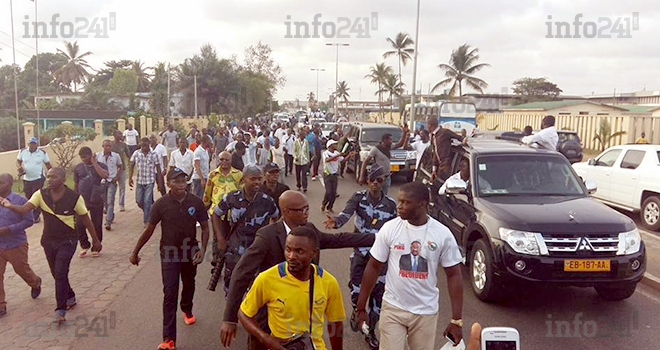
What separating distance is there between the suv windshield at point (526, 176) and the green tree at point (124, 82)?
2364 inches

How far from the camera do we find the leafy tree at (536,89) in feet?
221

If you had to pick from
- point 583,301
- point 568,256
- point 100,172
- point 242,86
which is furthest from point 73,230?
point 242,86

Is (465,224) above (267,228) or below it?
below

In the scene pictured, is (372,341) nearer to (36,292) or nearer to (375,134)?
(36,292)

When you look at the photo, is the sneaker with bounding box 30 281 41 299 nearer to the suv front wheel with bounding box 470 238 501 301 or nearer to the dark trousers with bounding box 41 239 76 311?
the dark trousers with bounding box 41 239 76 311

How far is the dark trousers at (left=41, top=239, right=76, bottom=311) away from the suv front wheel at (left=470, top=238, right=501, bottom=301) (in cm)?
440

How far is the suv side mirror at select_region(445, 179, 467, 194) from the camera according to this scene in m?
6.68

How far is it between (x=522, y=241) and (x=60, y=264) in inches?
185

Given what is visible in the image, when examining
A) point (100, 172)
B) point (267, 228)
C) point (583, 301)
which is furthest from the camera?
point (100, 172)

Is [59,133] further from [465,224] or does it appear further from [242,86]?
[242,86]

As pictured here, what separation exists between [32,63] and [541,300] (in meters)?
76.7

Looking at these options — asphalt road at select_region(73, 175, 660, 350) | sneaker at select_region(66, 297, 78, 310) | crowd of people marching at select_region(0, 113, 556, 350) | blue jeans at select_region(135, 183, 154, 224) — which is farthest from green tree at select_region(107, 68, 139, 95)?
asphalt road at select_region(73, 175, 660, 350)

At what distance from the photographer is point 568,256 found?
5609 mm

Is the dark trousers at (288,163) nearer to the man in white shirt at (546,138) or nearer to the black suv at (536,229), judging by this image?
the man in white shirt at (546,138)
